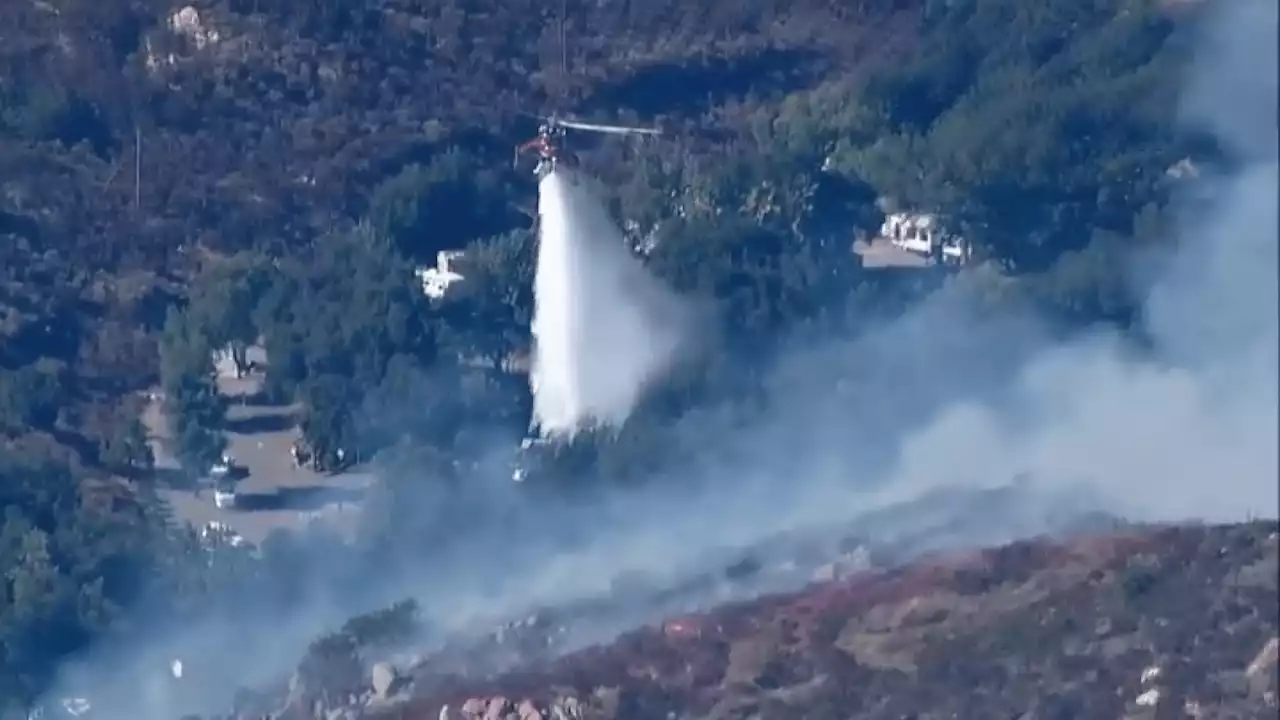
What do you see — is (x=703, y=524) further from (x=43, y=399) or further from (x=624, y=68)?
(x=624, y=68)

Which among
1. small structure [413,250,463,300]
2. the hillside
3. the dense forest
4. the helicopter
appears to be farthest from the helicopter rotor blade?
the hillside

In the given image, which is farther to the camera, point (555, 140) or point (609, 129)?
point (609, 129)

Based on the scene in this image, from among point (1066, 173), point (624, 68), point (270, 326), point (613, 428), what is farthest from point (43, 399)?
point (1066, 173)

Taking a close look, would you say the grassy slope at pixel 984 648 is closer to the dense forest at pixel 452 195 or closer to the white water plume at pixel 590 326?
the dense forest at pixel 452 195

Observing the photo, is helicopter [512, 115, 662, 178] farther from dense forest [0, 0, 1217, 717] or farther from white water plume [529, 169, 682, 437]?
white water plume [529, 169, 682, 437]

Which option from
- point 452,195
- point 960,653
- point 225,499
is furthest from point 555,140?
point 960,653

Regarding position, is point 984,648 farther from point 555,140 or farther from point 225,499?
point 555,140
